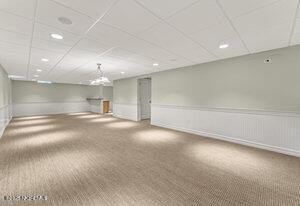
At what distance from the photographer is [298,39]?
3.11 meters

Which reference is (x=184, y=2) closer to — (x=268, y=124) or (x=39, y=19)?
(x=39, y=19)

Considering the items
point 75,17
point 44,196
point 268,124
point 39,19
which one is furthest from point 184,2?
point 268,124

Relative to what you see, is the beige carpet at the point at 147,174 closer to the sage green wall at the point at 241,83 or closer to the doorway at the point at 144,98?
the sage green wall at the point at 241,83

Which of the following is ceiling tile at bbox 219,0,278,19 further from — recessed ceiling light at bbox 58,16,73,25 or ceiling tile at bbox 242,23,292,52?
recessed ceiling light at bbox 58,16,73,25

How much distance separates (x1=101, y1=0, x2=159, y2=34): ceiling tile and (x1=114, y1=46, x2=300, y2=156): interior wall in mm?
3474

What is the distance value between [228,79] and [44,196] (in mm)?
5406

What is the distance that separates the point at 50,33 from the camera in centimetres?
277

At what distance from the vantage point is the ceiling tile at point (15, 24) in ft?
7.20

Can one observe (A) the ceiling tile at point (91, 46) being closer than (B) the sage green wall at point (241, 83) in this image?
Yes

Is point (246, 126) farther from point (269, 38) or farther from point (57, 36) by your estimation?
point (57, 36)

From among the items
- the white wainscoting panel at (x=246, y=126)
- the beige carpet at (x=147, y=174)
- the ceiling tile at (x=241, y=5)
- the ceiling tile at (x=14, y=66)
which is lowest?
the beige carpet at (x=147, y=174)

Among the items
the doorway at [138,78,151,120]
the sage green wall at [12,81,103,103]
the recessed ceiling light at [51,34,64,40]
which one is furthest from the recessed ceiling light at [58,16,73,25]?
the sage green wall at [12,81,103,103]

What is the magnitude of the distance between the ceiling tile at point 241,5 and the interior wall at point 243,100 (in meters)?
2.55

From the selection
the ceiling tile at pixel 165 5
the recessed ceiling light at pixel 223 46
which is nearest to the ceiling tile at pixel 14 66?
the ceiling tile at pixel 165 5
